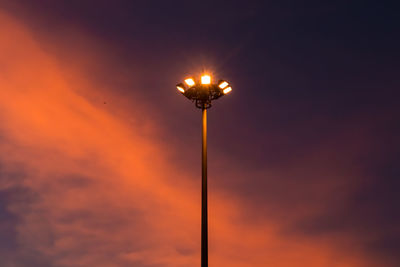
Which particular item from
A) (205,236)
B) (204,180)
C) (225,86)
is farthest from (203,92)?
(205,236)

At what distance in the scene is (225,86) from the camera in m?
16.2

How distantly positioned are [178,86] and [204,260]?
6.08 meters

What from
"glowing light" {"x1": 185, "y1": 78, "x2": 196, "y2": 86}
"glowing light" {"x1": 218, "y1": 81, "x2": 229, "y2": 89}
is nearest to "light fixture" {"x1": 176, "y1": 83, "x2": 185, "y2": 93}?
"glowing light" {"x1": 185, "y1": 78, "x2": 196, "y2": 86}

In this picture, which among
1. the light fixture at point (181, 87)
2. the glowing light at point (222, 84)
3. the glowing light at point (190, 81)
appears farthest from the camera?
the light fixture at point (181, 87)

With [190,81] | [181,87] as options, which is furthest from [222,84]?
[181,87]

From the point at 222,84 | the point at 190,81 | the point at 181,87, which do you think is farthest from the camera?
the point at 181,87

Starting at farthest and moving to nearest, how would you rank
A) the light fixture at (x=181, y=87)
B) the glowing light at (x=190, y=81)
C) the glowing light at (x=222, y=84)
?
the light fixture at (x=181, y=87) → the glowing light at (x=222, y=84) → the glowing light at (x=190, y=81)

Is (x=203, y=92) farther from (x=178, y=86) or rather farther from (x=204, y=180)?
(x=204, y=180)

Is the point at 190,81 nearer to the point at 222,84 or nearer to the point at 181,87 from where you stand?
the point at 181,87

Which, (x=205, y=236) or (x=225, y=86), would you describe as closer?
(x=205, y=236)

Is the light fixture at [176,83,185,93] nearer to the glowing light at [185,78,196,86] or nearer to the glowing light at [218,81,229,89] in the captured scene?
the glowing light at [185,78,196,86]

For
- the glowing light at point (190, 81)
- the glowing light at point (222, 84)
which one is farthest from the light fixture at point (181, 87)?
the glowing light at point (222, 84)

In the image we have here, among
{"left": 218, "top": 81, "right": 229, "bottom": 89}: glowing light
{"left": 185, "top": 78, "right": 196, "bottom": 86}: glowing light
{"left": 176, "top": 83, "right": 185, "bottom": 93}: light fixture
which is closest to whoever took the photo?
{"left": 185, "top": 78, "right": 196, "bottom": 86}: glowing light

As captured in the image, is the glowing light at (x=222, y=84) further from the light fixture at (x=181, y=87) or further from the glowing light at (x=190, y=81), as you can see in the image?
the light fixture at (x=181, y=87)
